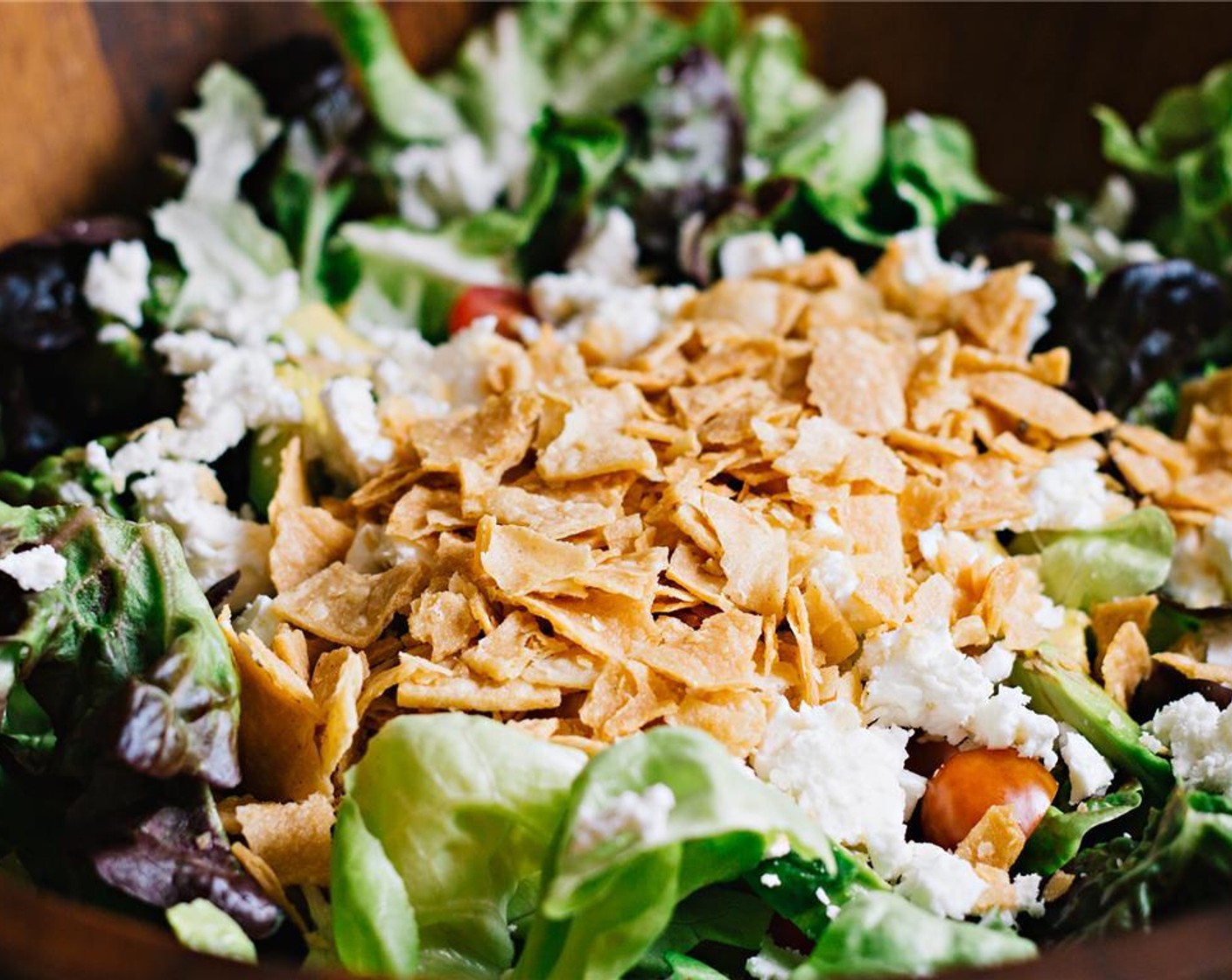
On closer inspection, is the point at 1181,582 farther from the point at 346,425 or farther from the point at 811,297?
the point at 346,425

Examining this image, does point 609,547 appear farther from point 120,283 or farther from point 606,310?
point 120,283

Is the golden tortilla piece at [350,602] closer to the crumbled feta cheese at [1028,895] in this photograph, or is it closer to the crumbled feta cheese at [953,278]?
the crumbled feta cheese at [1028,895]

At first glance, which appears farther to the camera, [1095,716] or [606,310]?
[606,310]

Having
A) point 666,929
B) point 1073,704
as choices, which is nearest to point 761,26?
point 1073,704

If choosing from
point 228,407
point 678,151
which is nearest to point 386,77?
point 678,151

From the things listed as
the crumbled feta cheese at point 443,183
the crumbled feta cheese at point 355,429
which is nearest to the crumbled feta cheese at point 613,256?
the crumbled feta cheese at point 443,183

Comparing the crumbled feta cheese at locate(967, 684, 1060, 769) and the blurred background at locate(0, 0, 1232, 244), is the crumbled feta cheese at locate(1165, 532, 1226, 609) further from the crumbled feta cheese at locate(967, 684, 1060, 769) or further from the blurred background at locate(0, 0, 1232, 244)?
the blurred background at locate(0, 0, 1232, 244)
